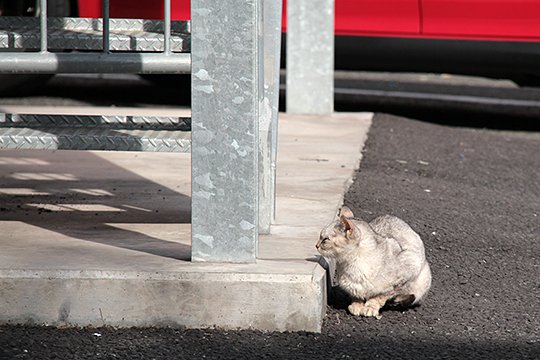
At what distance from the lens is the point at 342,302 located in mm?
4500

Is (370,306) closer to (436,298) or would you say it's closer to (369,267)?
(369,267)

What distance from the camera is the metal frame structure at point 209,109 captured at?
3973 mm

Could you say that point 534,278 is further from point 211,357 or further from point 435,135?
point 435,135

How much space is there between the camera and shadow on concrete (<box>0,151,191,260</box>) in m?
4.74

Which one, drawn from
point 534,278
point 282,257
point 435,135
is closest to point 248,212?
point 282,257

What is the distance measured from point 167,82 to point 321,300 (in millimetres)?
7091

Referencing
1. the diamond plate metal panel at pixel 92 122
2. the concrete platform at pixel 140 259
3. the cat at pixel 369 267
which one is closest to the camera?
the concrete platform at pixel 140 259

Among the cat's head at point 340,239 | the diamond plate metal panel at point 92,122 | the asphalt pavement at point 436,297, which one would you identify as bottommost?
the asphalt pavement at point 436,297

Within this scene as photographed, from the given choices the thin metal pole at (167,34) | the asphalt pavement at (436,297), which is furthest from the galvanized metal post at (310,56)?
the thin metal pole at (167,34)

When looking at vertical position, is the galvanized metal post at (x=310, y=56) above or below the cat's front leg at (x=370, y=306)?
above

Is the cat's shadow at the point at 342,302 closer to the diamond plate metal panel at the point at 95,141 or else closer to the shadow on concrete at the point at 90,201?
the shadow on concrete at the point at 90,201

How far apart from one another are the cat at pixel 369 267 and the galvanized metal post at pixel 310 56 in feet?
15.4

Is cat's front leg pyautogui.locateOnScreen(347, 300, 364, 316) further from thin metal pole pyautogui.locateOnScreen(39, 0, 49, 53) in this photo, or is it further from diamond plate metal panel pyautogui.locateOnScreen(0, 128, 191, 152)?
thin metal pole pyautogui.locateOnScreen(39, 0, 49, 53)

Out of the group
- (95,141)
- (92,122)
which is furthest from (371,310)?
(92,122)
